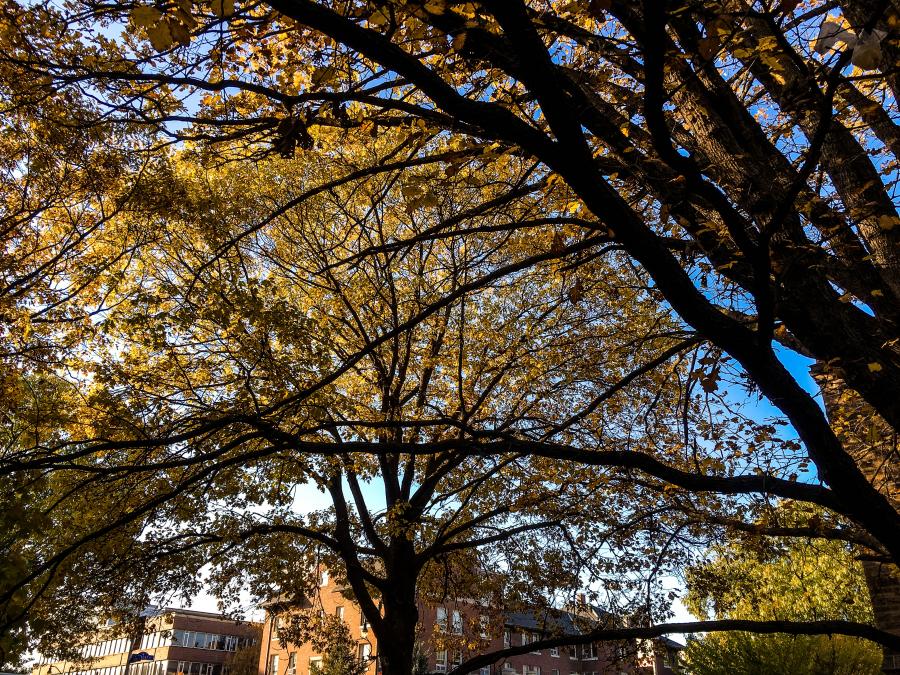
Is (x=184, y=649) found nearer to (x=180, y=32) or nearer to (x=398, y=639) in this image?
(x=398, y=639)

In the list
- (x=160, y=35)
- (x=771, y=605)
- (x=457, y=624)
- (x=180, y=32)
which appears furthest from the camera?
(x=457, y=624)

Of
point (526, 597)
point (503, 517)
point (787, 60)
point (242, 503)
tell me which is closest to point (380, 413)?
point (242, 503)

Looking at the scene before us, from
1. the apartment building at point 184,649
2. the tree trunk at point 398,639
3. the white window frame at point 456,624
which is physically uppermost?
the apartment building at point 184,649

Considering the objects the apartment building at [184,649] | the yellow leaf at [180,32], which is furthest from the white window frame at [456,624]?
the apartment building at [184,649]

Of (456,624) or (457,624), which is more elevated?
(457,624)

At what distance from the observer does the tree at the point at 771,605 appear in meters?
10.5

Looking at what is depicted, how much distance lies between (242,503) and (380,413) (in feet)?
10.9

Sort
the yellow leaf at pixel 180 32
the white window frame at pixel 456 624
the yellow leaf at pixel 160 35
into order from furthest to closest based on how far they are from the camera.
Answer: the white window frame at pixel 456 624 < the yellow leaf at pixel 180 32 < the yellow leaf at pixel 160 35

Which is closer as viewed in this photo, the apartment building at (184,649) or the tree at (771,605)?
the tree at (771,605)

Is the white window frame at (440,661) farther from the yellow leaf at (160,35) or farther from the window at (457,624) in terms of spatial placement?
the yellow leaf at (160,35)

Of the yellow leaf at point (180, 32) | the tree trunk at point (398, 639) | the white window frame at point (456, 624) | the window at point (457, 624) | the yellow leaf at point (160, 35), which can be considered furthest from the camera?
the window at point (457, 624)

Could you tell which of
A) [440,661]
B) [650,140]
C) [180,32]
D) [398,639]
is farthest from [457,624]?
[180,32]

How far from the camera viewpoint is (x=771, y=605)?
57.1 feet

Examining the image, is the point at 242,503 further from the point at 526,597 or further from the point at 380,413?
the point at 526,597
